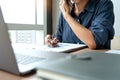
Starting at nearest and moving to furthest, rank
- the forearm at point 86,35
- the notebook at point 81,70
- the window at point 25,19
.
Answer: the notebook at point 81,70 < the forearm at point 86,35 < the window at point 25,19

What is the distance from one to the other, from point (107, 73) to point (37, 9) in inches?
91.4

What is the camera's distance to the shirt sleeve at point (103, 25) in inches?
46.1

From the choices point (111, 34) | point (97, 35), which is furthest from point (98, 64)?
point (111, 34)

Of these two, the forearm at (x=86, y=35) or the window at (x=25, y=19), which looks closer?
the forearm at (x=86, y=35)

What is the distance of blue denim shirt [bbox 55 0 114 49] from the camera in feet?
3.88

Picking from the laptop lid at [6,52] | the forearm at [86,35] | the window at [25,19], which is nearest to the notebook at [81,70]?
the laptop lid at [6,52]

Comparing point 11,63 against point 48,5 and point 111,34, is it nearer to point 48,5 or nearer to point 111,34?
point 111,34

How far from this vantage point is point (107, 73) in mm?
436

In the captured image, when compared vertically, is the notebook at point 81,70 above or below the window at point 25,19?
below

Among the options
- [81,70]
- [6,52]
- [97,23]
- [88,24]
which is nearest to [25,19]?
[88,24]

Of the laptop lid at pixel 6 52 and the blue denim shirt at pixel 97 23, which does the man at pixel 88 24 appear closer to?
the blue denim shirt at pixel 97 23

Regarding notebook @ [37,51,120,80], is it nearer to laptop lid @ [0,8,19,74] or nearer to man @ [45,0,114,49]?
laptop lid @ [0,8,19,74]

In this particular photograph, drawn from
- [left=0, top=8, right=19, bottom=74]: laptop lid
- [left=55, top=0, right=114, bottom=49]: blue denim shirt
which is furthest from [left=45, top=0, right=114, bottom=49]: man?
[left=0, top=8, right=19, bottom=74]: laptop lid

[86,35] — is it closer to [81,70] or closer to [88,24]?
[88,24]
